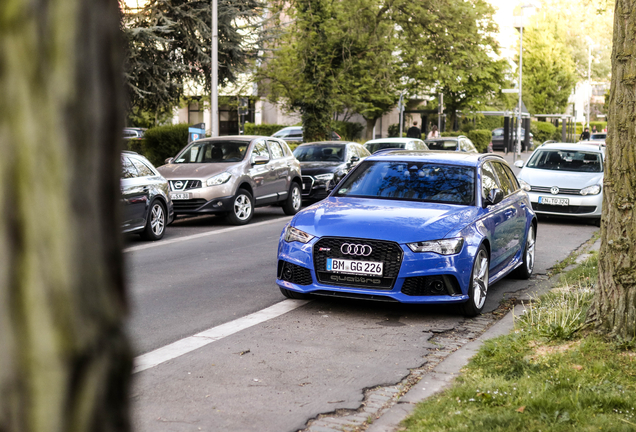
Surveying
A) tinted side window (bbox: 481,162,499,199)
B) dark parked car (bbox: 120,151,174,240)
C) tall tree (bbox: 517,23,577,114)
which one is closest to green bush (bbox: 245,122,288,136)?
tall tree (bbox: 517,23,577,114)

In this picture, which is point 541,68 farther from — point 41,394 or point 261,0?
point 41,394

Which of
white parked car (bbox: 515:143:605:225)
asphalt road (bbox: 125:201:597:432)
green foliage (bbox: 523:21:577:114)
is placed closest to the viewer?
asphalt road (bbox: 125:201:597:432)

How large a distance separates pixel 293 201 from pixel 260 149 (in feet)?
5.46

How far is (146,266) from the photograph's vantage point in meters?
10.3

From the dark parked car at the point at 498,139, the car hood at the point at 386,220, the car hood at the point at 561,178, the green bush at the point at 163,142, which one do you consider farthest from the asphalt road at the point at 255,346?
the dark parked car at the point at 498,139

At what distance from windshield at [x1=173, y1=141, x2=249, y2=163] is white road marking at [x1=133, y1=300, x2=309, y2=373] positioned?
27.5ft

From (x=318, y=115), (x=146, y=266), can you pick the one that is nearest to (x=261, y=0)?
(x=318, y=115)

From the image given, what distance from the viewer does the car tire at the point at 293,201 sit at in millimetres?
17562

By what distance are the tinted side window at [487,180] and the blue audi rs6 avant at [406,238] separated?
0.9 inches

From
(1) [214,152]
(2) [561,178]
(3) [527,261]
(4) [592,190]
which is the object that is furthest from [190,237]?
(4) [592,190]

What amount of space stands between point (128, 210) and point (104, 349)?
11.0 m

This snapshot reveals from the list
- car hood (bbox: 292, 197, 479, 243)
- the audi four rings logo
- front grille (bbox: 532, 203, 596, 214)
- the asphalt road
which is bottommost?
the asphalt road

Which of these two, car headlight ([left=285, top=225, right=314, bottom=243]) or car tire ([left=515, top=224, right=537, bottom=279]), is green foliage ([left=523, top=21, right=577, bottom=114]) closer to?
car tire ([left=515, top=224, right=537, bottom=279])

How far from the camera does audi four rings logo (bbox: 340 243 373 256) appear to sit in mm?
7184
